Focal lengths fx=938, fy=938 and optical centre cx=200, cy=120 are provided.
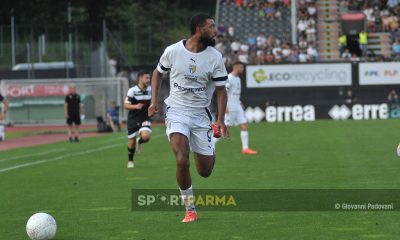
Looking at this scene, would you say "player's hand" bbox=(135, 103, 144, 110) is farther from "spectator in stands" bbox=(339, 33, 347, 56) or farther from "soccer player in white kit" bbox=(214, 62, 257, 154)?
"spectator in stands" bbox=(339, 33, 347, 56)

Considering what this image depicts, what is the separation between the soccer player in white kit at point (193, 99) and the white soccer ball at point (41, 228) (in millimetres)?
1780

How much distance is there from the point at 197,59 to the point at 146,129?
9475 mm

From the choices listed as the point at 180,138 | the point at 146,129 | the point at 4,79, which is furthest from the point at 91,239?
the point at 4,79

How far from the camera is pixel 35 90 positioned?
46.1 m

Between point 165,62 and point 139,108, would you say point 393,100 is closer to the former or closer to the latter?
point 139,108

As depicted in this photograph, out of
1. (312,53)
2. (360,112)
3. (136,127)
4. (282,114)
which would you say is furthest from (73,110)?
(312,53)

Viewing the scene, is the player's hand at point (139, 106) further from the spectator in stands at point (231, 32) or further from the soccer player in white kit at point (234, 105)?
the spectator in stands at point (231, 32)

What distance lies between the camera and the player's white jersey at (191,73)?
10.6 metres

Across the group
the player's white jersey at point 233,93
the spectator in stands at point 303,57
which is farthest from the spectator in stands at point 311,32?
the player's white jersey at point 233,93

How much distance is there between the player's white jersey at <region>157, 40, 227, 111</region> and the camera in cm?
1062

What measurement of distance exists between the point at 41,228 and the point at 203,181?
647cm

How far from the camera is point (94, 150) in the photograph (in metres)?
26.3

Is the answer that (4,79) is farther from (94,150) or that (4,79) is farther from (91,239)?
(91,239)

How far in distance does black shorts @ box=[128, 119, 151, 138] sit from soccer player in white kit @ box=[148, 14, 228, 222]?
29.7 ft
